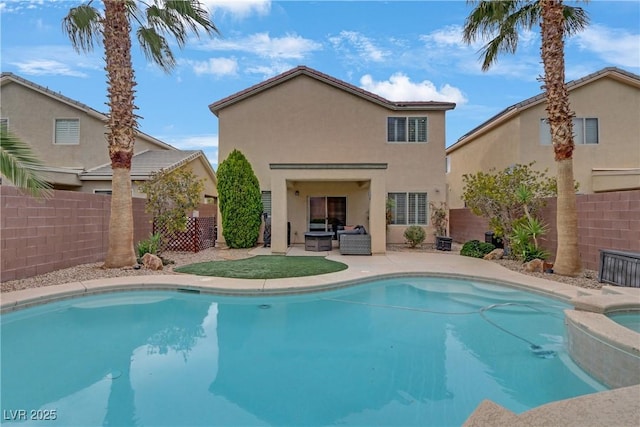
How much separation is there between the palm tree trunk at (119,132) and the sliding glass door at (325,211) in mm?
9998

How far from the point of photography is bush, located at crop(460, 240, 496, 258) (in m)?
13.6

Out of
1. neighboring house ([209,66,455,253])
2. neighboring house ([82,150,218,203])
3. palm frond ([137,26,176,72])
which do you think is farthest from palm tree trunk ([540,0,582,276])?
neighboring house ([82,150,218,203])

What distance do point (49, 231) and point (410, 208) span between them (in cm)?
1523

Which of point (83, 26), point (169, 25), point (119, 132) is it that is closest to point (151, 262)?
point (119, 132)

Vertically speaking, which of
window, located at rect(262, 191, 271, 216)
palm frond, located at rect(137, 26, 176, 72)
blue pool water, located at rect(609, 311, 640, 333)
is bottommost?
blue pool water, located at rect(609, 311, 640, 333)

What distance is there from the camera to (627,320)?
5.43 meters

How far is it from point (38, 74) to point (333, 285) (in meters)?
21.5

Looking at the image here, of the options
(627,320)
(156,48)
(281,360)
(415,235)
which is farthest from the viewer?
(415,235)

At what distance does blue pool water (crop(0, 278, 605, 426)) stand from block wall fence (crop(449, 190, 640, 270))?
10.8ft

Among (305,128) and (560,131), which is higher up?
(305,128)

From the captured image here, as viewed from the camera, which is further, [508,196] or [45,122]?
[45,122]

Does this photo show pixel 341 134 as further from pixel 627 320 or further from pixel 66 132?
pixel 66 132

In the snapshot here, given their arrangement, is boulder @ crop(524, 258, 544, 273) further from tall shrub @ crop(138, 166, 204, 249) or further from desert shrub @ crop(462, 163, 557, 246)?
tall shrub @ crop(138, 166, 204, 249)

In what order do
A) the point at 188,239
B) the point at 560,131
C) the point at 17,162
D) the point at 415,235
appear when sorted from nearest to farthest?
the point at 17,162 → the point at 560,131 → the point at 188,239 → the point at 415,235
